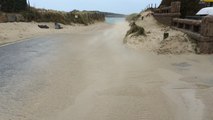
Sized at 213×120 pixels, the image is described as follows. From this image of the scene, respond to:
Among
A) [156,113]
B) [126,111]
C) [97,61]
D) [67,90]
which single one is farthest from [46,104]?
[97,61]

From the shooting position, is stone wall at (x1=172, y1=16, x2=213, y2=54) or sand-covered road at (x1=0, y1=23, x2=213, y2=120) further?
stone wall at (x1=172, y1=16, x2=213, y2=54)

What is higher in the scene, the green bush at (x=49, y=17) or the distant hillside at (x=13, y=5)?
the distant hillside at (x=13, y=5)

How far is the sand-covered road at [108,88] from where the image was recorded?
564 centimetres

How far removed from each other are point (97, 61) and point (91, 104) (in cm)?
466

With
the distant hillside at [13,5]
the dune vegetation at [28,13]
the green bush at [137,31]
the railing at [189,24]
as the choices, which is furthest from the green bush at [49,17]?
the railing at [189,24]

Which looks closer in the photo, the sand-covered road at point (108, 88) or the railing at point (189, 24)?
the sand-covered road at point (108, 88)

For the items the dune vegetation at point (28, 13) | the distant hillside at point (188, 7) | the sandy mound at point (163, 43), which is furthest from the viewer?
the dune vegetation at point (28, 13)

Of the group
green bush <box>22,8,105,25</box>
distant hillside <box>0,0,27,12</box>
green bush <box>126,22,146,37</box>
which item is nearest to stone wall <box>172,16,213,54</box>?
green bush <box>126,22,146,37</box>

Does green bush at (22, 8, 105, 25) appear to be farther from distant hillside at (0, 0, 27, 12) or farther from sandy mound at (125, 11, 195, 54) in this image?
sandy mound at (125, 11, 195, 54)

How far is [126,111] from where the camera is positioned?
572 cm

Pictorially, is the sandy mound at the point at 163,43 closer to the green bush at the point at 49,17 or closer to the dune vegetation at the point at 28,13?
the dune vegetation at the point at 28,13

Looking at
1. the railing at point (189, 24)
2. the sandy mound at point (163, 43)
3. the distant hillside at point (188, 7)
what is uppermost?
the distant hillside at point (188, 7)

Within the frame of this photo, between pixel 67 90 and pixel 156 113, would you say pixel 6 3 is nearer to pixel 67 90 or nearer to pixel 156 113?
pixel 67 90

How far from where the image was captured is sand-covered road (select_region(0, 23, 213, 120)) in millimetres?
5641
